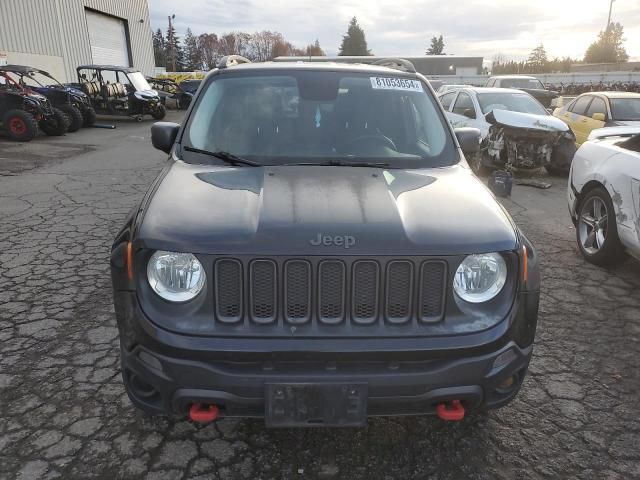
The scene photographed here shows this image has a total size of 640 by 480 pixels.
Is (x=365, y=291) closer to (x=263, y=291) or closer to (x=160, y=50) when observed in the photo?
(x=263, y=291)

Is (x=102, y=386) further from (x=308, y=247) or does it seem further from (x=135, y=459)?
(x=308, y=247)

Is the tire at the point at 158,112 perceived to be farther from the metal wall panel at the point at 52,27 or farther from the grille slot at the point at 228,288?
the grille slot at the point at 228,288

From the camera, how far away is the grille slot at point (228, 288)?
2027mm

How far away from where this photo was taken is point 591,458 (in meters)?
2.47

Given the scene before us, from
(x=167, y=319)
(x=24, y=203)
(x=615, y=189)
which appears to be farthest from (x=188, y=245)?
(x=24, y=203)

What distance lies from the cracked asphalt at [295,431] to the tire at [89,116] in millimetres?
13250

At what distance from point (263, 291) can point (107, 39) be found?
2972cm

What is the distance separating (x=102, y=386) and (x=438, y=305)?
2032mm

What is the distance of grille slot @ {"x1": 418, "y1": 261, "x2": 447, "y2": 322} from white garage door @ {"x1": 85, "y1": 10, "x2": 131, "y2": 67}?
2758 centimetres

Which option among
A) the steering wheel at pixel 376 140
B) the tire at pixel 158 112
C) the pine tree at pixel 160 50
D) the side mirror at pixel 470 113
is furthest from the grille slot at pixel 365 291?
the pine tree at pixel 160 50

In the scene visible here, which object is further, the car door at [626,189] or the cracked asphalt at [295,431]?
the car door at [626,189]

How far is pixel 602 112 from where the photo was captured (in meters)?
10.2

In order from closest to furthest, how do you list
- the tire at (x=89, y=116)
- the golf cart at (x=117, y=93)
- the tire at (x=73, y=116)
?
the tire at (x=73, y=116)
the tire at (x=89, y=116)
the golf cart at (x=117, y=93)

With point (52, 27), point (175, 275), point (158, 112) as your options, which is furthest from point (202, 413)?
point (52, 27)
